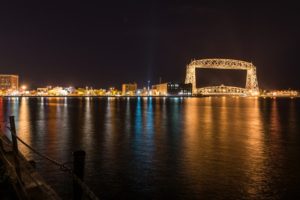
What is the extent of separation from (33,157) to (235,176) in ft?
26.2

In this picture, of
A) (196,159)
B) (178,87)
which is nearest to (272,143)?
(196,159)

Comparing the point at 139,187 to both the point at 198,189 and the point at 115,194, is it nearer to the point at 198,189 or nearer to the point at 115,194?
the point at 115,194

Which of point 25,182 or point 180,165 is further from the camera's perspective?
point 180,165

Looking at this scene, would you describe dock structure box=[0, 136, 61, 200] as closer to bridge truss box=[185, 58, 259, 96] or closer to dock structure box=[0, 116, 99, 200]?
dock structure box=[0, 116, 99, 200]

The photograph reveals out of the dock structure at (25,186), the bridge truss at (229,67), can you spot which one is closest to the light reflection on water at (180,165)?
the dock structure at (25,186)

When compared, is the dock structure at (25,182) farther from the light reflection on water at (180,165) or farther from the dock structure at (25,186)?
the light reflection on water at (180,165)

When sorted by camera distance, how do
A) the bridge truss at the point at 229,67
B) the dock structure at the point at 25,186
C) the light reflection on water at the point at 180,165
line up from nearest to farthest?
the dock structure at the point at 25,186
the light reflection on water at the point at 180,165
the bridge truss at the point at 229,67

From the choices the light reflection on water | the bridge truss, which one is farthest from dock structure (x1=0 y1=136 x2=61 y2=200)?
the bridge truss

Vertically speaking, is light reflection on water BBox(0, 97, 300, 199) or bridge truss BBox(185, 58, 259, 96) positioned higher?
bridge truss BBox(185, 58, 259, 96)

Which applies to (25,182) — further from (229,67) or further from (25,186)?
(229,67)

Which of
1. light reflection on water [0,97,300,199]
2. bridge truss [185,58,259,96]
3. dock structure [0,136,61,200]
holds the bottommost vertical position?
light reflection on water [0,97,300,199]

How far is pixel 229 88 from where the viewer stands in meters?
188

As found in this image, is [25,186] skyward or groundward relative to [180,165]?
skyward

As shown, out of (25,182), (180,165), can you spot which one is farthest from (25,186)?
(180,165)
